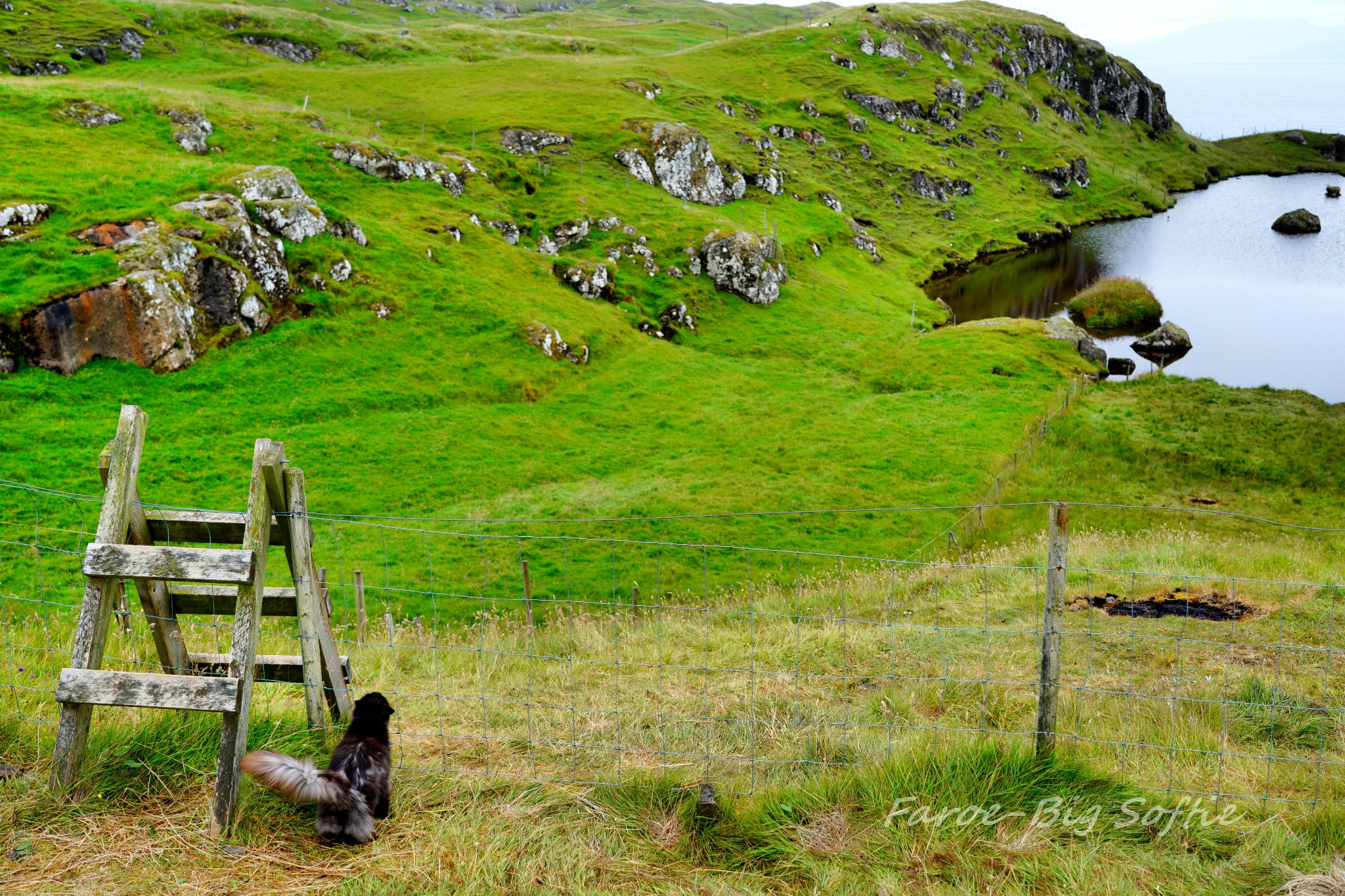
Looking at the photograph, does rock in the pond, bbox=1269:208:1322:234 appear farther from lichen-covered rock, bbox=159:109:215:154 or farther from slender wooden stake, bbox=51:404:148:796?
slender wooden stake, bbox=51:404:148:796

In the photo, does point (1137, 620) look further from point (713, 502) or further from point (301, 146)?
point (301, 146)

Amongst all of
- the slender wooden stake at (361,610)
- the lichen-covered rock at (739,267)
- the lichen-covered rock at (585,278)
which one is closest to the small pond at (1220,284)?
Result: the lichen-covered rock at (739,267)

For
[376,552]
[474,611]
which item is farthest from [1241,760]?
[376,552]

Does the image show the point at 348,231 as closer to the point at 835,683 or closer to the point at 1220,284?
the point at 835,683

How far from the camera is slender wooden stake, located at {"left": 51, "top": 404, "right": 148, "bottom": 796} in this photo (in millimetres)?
6309

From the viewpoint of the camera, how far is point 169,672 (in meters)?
7.99

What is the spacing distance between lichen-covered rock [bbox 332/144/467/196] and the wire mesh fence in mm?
41943

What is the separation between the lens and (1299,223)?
364 ft

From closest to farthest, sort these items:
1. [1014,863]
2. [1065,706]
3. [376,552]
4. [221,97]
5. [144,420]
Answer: [1014,863] < [144,420] < [1065,706] < [376,552] < [221,97]

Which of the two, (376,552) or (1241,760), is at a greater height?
(1241,760)

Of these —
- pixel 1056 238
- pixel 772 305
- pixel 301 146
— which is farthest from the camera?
pixel 1056 238

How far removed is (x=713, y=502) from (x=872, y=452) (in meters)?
10.8

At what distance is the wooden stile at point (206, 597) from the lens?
20.1ft

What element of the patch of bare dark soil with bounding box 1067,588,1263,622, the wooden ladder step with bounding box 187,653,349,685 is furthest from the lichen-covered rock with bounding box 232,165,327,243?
the wooden ladder step with bounding box 187,653,349,685
